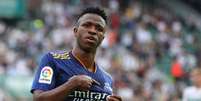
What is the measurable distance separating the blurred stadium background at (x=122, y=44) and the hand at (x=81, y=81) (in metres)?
8.81

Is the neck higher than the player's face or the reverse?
the reverse

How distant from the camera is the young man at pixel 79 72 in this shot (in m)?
6.32

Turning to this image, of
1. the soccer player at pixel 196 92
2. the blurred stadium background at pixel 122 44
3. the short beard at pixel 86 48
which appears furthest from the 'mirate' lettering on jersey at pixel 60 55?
the blurred stadium background at pixel 122 44

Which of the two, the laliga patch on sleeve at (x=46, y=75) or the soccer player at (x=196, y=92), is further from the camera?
the soccer player at (x=196, y=92)

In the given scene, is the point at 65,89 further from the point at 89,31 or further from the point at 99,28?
the point at 99,28

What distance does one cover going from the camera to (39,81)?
6473 mm

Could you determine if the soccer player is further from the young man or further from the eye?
the eye

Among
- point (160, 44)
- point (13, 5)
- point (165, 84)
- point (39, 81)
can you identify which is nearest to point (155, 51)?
point (160, 44)

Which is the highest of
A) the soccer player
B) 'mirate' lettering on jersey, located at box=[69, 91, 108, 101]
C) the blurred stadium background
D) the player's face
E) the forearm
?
the blurred stadium background

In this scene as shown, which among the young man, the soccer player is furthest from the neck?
the soccer player

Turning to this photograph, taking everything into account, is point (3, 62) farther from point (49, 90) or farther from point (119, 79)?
point (49, 90)

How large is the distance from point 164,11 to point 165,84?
26.2ft

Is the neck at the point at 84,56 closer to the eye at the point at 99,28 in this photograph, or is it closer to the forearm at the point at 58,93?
the eye at the point at 99,28

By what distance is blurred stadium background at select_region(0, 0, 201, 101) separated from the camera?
18109mm
